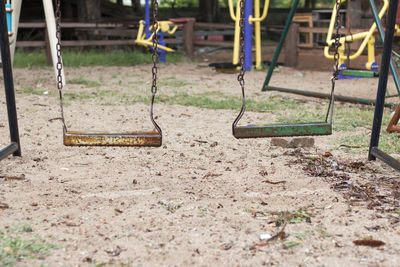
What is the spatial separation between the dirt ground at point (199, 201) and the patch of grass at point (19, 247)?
34 millimetres

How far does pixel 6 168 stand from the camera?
3.04m

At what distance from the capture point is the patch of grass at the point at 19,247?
191cm

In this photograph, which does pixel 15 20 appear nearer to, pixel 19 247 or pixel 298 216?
pixel 19 247

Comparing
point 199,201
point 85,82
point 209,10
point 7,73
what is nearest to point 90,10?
point 209,10

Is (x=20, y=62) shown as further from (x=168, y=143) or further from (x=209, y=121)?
(x=168, y=143)

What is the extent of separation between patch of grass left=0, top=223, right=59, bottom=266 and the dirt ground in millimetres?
34

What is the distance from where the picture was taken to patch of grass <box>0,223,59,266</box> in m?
1.91

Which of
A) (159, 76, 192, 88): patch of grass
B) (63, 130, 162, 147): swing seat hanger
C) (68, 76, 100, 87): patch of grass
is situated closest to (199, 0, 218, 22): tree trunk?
(159, 76, 192, 88): patch of grass

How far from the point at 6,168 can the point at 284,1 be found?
22.1 m

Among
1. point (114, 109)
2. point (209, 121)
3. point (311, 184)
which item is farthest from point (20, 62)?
point (311, 184)

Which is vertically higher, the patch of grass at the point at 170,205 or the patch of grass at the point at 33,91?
the patch of grass at the point at 170,205

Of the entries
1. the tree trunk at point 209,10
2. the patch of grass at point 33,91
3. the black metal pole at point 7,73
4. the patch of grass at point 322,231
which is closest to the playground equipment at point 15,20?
the patch of grass at point 33,91

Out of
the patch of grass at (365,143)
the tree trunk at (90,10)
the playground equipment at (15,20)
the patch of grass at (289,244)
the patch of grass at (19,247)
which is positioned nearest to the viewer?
the patch of grass at (19,247)

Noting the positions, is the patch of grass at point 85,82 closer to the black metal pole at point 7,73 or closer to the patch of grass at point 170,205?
the black metal pole at point 7,73
